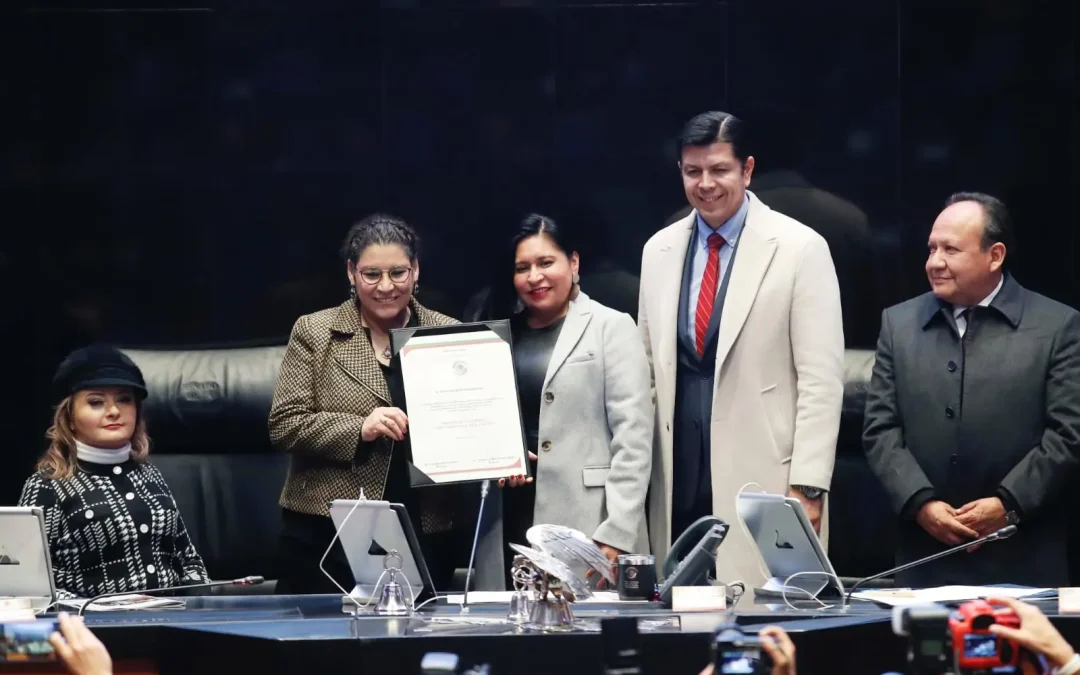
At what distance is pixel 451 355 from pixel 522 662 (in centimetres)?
148

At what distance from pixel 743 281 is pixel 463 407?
Result: 0.99 m

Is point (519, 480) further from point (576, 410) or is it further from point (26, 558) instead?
point (26, 558)

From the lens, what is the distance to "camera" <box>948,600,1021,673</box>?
7.27 feet

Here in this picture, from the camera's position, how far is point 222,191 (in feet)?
20.6

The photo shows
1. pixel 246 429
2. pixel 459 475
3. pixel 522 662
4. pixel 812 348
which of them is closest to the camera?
pixel 522 662

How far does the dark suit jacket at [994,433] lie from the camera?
4457mm

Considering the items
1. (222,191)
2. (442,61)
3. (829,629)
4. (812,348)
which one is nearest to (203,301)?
(222,191)

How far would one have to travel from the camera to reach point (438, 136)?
6.22 meters

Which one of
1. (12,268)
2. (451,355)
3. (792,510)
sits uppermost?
(12,268)

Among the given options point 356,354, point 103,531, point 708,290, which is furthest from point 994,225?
point 103,531

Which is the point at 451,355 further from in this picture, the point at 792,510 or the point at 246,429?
the point at 246,429

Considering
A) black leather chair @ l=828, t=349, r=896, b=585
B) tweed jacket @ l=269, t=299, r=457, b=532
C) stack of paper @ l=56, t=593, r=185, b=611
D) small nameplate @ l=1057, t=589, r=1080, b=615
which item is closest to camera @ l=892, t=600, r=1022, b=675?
small nameplate @ l=1057, t=589, r=1080, b=615

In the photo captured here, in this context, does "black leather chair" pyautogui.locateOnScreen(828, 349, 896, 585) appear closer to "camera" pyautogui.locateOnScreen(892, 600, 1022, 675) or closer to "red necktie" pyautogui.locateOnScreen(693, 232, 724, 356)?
"red necktie" pyautogui.locateOnScreen(693, 232, 724, 356)

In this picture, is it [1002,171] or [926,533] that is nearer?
[926,533]
